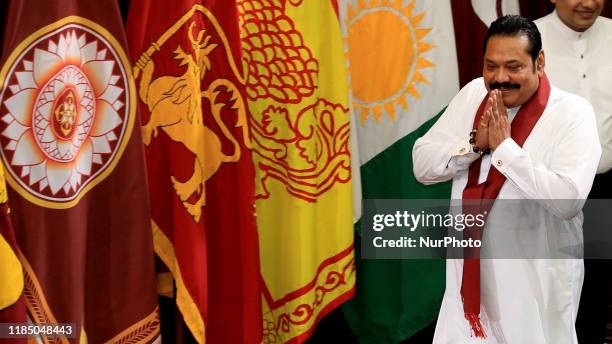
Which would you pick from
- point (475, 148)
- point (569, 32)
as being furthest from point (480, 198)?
point (569, 32)

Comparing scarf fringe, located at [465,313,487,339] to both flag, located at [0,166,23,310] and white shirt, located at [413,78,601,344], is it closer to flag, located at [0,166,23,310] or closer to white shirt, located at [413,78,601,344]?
white shirt, located at [413,78,601,344]

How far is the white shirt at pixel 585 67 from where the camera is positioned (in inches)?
153

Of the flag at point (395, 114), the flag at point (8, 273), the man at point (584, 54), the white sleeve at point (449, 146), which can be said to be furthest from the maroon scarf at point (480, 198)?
the flag at point (8, 273)

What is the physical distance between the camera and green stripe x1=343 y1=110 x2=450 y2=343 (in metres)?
3.96

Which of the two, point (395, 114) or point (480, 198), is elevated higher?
point (395, 114)

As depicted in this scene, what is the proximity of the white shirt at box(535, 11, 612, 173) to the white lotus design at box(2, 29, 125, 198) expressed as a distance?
6.70ft

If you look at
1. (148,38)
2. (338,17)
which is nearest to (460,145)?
(338,17)

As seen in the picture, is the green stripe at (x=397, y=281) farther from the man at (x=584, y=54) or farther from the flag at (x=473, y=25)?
the man at (x=584, y=54)

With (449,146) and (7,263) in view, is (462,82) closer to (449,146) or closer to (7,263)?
(449,146)

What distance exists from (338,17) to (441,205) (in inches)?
38.8

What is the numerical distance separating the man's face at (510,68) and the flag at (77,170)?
3.74 feet

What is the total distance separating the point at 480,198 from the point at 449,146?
8.6 inches

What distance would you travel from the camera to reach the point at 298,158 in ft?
11.3

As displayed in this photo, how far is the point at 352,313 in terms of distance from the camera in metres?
4.01
